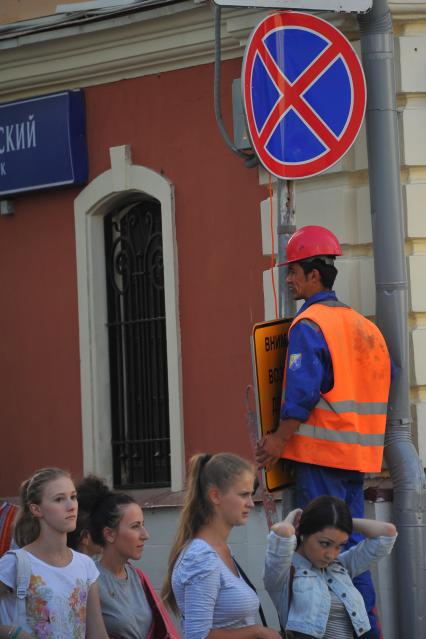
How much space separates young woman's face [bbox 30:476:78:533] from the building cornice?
164 inches

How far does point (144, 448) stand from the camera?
12.1 metres

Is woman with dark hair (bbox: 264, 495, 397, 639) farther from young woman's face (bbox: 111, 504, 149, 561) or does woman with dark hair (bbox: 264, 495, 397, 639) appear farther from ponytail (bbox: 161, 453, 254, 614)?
young woman's face (bbox: 111, 504, 149, 561)

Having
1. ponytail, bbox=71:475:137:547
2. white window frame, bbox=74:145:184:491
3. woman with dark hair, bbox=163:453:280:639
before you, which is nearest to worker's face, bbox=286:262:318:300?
ponytail, bbox=71:475:137:547

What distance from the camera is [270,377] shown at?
9.04 meters

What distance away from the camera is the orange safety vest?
8.84m

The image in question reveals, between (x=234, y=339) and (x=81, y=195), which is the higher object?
(x=81, y=195)

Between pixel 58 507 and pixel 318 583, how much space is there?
1169mm

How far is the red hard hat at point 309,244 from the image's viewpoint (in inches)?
359

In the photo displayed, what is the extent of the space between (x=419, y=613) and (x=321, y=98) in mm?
2901

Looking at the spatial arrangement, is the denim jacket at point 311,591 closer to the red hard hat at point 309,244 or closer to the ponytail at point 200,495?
the ponytail at point 200,495

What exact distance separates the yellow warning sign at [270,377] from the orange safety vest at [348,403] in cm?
16

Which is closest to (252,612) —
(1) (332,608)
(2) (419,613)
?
(1) (332,608)

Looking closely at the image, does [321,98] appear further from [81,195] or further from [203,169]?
[81,195]

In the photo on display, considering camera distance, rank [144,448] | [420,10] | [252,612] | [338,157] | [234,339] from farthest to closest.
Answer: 1. [144,448]
2. [234,339]
3. [420,10]
4. [338,157]
5. [252,612]
